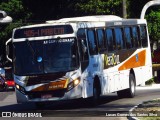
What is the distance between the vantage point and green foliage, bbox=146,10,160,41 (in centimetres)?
4834

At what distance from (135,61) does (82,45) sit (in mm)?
6577

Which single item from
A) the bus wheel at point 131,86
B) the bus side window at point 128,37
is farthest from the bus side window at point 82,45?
Answer: the bus wheel at point 131,86

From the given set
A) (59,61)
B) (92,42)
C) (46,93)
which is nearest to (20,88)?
(46,93)

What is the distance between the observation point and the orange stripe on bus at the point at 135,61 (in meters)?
27.8

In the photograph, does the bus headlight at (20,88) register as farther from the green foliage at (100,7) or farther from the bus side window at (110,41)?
the green foliage at (100,7)

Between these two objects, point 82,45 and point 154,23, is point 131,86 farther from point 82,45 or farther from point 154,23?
point 154,23

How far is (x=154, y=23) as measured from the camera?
1916 inches

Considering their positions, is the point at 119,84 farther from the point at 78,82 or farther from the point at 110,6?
the point at 110,6

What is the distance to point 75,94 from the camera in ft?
74.1

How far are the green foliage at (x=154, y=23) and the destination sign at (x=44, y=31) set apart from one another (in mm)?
25763

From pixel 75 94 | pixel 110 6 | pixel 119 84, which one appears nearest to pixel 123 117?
pixel 75 94

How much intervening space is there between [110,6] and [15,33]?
92.7ft

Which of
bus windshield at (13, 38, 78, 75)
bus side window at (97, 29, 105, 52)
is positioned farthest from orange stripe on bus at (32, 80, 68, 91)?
bus side window at (97, 29, 105, 52)

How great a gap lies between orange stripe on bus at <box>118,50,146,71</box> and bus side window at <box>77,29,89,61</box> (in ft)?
13.5
